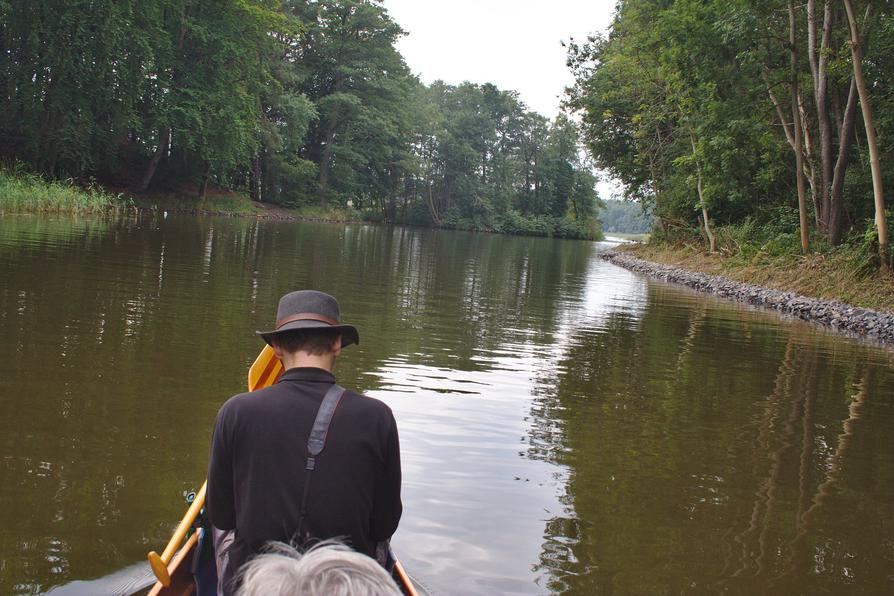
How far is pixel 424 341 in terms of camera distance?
1163 centimetres

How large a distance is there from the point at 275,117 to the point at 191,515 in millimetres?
60572

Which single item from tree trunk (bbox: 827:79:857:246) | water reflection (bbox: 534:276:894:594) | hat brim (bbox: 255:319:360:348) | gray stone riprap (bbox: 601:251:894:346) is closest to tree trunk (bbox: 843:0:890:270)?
gray stone riprap (bbox: 601:251:894:346)

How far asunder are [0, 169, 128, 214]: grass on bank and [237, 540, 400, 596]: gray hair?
31.0 meters

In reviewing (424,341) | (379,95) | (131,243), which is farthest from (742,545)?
(379,95)

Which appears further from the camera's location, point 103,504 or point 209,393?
point 209,393

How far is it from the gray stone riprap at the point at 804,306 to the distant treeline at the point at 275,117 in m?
23.5

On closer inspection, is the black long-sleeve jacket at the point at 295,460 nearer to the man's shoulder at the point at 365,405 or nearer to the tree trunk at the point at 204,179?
the man's shoulder at the point at 365,405

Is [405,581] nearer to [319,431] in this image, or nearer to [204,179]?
[319,431]

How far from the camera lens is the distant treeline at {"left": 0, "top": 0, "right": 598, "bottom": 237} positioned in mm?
37625

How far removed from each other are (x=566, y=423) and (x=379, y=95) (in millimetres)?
64759

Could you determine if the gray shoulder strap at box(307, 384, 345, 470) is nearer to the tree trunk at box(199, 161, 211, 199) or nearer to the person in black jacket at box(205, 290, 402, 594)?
the person in black jacket at box(205, 290, 402, 594)

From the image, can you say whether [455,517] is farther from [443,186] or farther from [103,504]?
[443,186]

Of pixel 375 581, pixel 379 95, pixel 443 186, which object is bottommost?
pixel 375 581

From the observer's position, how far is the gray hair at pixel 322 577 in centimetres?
172
